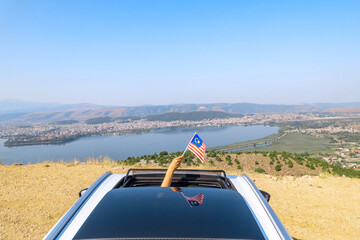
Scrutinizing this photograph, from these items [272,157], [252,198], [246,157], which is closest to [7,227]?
[252,198]

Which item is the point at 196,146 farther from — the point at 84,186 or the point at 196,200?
the point at 84,186

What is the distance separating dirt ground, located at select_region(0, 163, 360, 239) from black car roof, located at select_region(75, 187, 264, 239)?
4.32m

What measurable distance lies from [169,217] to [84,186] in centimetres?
779

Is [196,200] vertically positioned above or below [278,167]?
above

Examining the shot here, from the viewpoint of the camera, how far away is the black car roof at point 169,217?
140 cm

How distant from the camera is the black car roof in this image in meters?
1.40

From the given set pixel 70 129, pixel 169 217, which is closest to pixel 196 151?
pixel 169 217

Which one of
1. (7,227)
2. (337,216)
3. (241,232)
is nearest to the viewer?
(241,232)

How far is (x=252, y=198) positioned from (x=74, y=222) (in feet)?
4.99

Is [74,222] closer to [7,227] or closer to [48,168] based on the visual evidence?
[7,227]

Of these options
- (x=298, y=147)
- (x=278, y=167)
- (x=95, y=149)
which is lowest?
(x=298, y=147)

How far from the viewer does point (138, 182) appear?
3.04 metres

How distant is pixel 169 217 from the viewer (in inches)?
62.4

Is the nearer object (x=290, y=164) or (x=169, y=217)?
(x=169, y=217)
